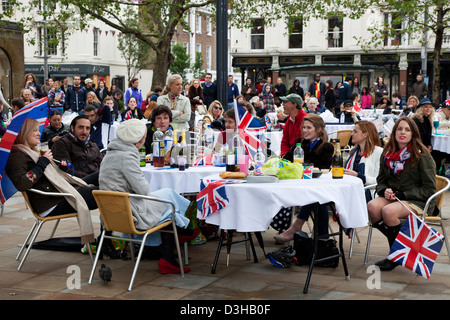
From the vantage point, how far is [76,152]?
7.08 metres

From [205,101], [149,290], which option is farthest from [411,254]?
[205,101]

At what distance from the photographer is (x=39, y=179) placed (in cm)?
598

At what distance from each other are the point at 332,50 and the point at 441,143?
30.8 meters

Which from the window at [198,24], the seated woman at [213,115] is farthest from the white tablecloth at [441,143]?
the window at [198,24]

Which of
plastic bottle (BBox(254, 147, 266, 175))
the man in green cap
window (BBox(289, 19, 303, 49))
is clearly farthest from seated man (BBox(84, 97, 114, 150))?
window (BBox(289, 19, 303, 49))

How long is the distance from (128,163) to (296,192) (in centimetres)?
154

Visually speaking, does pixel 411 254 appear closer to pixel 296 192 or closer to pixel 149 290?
pixel 296 192

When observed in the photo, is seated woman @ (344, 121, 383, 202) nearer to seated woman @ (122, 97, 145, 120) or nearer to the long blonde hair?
the long blonde hair

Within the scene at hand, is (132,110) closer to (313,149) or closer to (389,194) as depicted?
(313,149)

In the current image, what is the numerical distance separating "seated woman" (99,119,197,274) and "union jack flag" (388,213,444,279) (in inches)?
75.4

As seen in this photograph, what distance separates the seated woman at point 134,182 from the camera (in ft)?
→ 18.0

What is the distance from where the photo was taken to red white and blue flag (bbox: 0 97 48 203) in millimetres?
5617

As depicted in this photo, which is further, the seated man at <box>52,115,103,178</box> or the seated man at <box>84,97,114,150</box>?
the seated man at <box>84,97,114,150</box>

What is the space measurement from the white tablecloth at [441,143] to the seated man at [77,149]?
6.47 m
